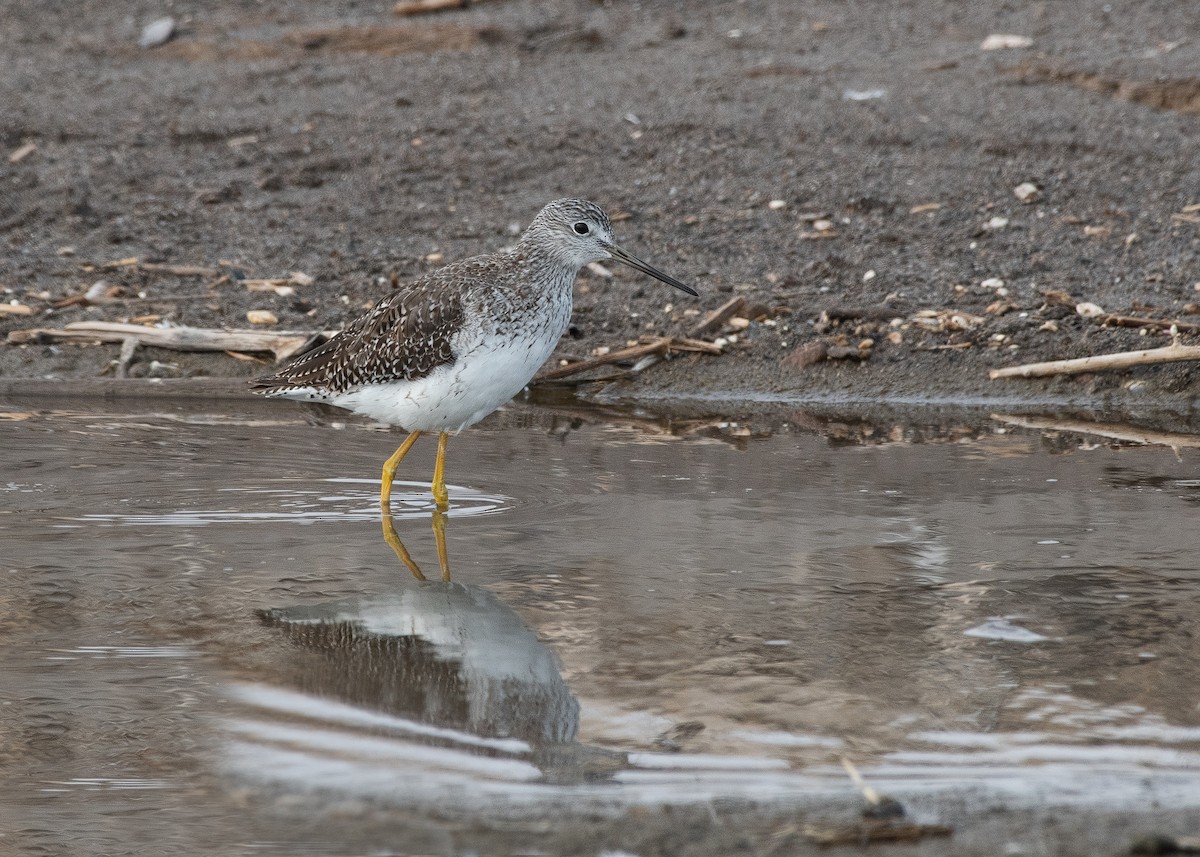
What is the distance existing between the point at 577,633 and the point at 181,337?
544cm

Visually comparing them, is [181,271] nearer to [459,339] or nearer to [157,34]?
[459,339]

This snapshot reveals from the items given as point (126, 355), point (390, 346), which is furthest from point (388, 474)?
point (126, 355)

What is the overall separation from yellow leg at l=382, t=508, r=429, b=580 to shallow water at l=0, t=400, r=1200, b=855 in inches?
2.3

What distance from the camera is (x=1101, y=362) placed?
9.09m

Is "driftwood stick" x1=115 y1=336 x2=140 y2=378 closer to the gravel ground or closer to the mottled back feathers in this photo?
the gravel ground

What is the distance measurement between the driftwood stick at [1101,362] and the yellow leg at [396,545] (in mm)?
4163

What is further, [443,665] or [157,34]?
[157,34]

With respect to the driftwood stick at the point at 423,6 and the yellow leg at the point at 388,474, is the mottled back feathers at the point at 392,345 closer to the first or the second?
the yellow leg at the point at 388,474

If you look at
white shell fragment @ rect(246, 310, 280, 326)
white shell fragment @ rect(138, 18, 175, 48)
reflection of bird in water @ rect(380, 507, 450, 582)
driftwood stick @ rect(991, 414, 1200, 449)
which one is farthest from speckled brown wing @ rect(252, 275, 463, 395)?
white shell fragment @ rect(138, 18, 175, 48)

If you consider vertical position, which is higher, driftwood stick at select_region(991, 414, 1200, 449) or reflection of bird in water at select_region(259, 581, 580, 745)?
driftwood stick at select_region(991, 414, 1200, 449)

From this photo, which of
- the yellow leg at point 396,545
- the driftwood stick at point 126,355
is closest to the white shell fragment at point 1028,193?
the yellow leg at point 396,545

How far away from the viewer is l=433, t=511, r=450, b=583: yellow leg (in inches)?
241

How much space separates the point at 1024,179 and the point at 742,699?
769 cm

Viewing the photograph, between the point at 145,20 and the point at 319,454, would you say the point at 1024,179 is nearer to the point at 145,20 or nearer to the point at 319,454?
the point at 319,454
